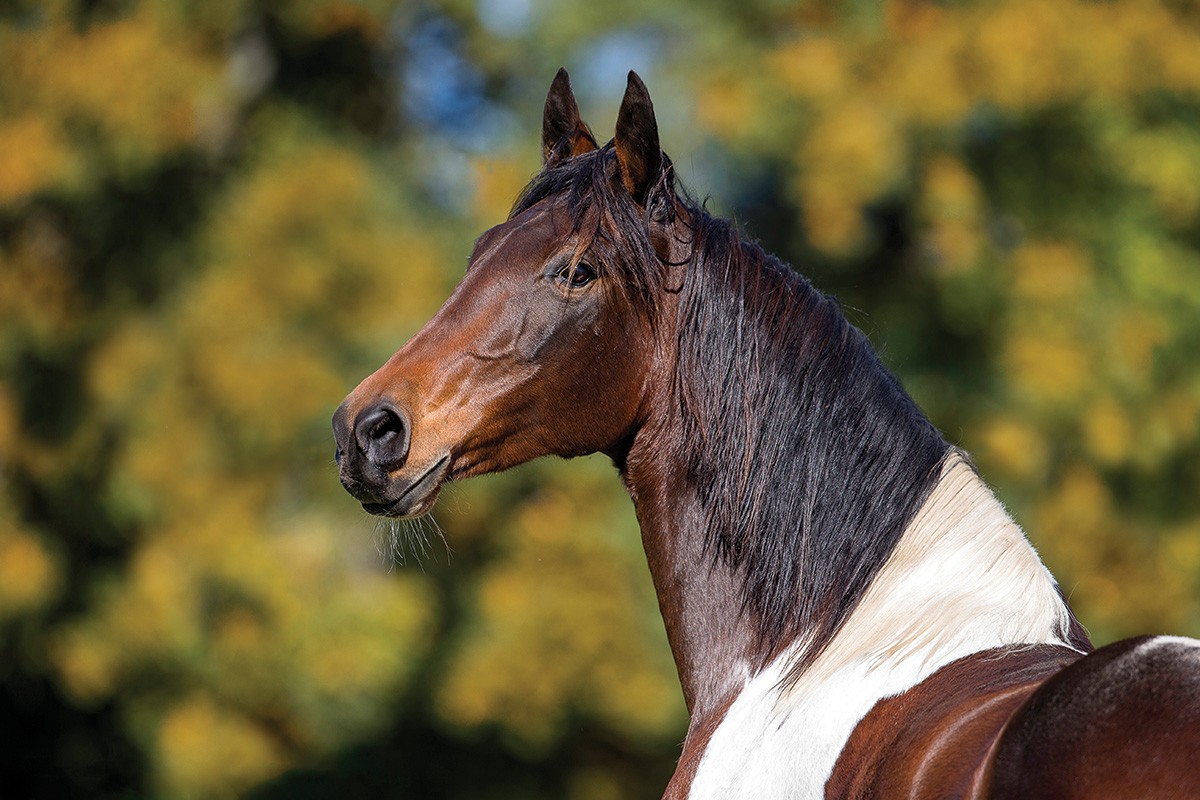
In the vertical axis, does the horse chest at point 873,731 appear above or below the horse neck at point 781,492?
below

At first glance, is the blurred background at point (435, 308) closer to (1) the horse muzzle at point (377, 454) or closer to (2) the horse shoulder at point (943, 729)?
(1) the horse muzzle at point (377, 454)

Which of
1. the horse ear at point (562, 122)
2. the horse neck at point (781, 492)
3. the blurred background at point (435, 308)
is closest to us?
the horse neck at point (781, 492)

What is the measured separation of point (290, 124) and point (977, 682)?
6.95 meters

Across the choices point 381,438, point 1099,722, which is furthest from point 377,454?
point 1099,722

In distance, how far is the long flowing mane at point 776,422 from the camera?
6.12 ft

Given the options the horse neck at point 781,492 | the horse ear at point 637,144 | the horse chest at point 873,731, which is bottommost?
the horse chest at point 873,731

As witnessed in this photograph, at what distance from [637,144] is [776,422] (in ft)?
2.18

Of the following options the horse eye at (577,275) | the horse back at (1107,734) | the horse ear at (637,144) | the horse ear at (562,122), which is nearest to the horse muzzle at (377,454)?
the horse eye at (577,275)

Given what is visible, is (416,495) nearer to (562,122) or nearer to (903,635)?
(903,635)

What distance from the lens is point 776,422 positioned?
1957 millimetres

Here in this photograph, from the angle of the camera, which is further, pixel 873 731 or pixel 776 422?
pixel 776 422

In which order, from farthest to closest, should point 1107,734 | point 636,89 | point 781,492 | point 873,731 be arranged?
point 636,89, point 781,492, point 873,731, point 1107,734

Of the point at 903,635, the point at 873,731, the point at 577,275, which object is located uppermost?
the point at 577,275

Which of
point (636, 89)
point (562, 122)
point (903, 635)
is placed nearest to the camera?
point (903, 635)
